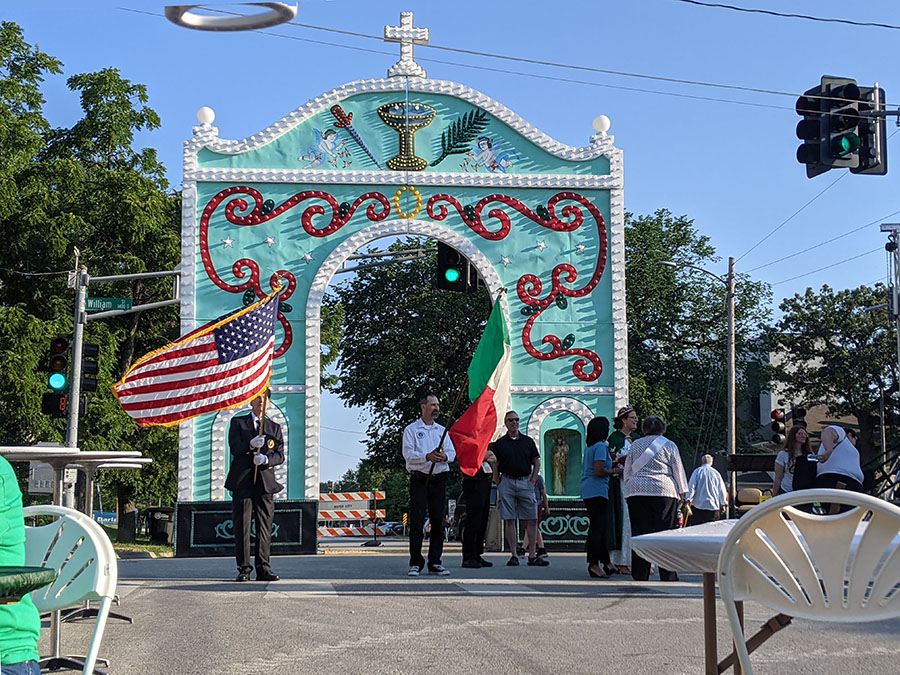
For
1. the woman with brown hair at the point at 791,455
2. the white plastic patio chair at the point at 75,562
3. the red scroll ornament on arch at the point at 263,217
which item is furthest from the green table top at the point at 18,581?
the red scroll ornament on arch at the point at 263,217

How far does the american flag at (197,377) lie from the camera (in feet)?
40.7

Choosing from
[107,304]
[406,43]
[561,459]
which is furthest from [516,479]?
[107,304]

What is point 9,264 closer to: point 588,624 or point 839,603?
point 588,624

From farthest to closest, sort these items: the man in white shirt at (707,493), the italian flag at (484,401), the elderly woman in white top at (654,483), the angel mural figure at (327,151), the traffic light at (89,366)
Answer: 1. the traffic light at (89,366)
2. the angel mural figure at (327,151)
3. the man in white shirt at (707,493)
4. the italian flag at (484,401)
5. the elderly woman in white top at (654,483)

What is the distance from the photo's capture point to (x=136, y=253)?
1378 inches

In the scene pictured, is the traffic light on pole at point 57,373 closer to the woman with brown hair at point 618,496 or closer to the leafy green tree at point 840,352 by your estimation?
the woman with brown hair at point 618,496

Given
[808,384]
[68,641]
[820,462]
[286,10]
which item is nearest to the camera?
[286,10]

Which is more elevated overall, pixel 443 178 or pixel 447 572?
pixel 443 178

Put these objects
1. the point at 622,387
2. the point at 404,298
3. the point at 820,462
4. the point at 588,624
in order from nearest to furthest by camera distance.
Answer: the point at 588,624, the point at 820,462, the point at 622,387, the point at 404,298

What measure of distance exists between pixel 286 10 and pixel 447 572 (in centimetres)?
774

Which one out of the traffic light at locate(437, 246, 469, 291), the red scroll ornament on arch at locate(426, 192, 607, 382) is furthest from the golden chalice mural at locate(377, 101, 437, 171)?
the traffic light at locate(437, 246, 469, 291)

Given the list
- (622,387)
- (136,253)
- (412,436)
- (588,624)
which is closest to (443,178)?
(622,387)

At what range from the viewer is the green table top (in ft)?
9.73

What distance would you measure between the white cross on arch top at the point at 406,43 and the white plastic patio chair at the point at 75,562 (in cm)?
1777
